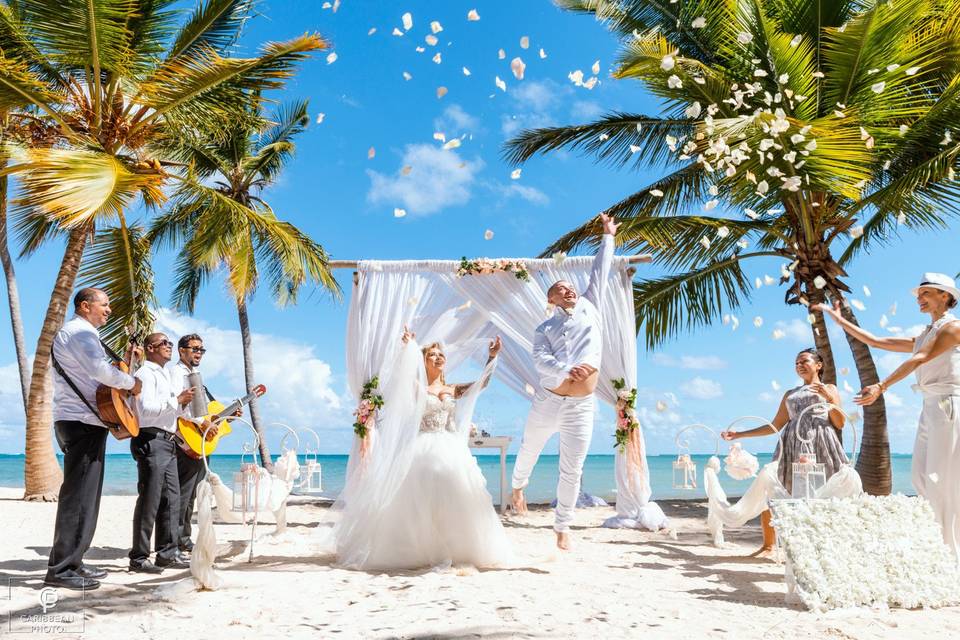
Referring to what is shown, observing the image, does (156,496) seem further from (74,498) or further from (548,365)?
(548,365)

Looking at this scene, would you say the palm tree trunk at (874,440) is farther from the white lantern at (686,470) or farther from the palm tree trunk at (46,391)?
the palm tree trunk at (46,391)

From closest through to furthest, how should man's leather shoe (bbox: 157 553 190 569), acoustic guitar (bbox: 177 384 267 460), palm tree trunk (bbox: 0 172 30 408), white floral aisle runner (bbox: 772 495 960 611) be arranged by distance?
white floral aisle runner (bbox: 772 495 960 611)
man's leather shoe (bbox: 157 553 190 569)
acoustic guitar (bbox: 177 384 267 460)
palm tree trunk (bbox: 0 172 30 408)

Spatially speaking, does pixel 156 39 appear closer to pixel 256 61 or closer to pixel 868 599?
pixel 256 61

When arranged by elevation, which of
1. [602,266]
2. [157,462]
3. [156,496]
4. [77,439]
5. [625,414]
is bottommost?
[156,496]

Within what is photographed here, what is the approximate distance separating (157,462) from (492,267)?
4.55 metres

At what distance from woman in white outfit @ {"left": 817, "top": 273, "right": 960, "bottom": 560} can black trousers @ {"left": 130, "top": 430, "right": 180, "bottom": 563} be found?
4920 millimetres

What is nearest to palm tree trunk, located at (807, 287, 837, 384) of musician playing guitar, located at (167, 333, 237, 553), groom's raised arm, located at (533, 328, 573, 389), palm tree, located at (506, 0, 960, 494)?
palm tree, located at (506, 0, 960, 494)

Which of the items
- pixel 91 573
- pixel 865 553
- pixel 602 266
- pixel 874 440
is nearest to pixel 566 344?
pixel 602 266

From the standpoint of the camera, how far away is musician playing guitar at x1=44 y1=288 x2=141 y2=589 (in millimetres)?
4469

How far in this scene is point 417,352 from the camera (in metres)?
5.46

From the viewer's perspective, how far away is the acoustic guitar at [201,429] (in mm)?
5500

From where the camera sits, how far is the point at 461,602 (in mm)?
4059

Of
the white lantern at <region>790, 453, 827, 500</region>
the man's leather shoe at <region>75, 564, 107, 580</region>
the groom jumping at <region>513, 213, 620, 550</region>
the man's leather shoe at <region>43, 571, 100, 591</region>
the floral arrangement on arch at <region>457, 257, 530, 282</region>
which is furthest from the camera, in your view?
the floral arrangement on arch at <region>457, 257, 530, 282</region>

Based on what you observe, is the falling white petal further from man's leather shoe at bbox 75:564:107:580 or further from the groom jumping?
man's leather shoe at bbox 75:564:107:580
